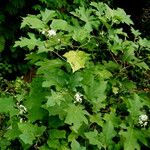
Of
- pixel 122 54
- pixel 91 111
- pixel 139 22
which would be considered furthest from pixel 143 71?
pixel 139 22

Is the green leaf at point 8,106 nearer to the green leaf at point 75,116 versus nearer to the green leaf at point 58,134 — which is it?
the green leaf at point 58,134

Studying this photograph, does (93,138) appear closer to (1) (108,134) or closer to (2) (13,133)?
(1) (108,134)

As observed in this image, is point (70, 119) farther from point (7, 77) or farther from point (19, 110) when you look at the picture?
point (7, 77)

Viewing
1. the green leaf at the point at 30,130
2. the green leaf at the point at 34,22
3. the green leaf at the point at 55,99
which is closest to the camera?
the green leaf at the point at 55,99

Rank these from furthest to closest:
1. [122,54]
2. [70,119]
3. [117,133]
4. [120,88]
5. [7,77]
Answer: [7,77] < [122,54] < [120,88] < [117,133] < [70,119]

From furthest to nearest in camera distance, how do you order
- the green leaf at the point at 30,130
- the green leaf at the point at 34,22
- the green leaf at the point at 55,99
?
the green leaf at the point at 34,22
the green leaf at the point at 30,130
the green leaf at the point at 55,99

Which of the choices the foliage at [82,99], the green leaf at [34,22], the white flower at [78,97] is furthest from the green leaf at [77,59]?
the green leaf at [34,22]

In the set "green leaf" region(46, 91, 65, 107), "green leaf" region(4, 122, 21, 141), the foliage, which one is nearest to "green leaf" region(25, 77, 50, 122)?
the foliage

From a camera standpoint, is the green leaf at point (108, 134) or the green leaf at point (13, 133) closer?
the green leaf at point (108, 134)
